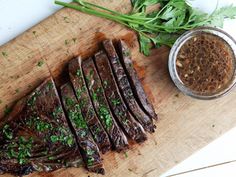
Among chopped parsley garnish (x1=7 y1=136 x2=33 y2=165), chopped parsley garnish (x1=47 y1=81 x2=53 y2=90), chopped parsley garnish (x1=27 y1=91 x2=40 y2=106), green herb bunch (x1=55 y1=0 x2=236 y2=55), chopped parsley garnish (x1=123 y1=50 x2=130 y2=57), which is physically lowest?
chopped parsley garnish (x1=7 y1=136 x2=33 y2=165)

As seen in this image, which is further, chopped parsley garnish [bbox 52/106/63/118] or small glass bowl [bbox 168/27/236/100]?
small glass bowl [bbox 168/27/236/100]

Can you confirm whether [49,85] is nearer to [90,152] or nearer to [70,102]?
[70,102]

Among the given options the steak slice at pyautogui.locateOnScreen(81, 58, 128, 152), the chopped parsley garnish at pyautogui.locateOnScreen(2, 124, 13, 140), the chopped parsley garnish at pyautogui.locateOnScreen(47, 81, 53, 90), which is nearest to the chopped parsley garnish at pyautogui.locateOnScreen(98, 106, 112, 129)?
the steak slice at pyautogui.locateOnScreen(81, 58, 128, 152)

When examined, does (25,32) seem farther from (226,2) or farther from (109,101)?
(226,2)

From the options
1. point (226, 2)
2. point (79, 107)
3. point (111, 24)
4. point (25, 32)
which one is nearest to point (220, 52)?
point (226, 2)

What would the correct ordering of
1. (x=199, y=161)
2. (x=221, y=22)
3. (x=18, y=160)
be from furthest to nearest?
(x=199, y=161) < (x=221, y=22) < (x=18, y=160)

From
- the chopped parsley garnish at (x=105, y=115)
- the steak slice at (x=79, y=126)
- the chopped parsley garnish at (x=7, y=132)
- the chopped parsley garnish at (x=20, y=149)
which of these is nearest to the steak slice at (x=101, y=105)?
the chopped parsley garnish at (x=105, y=115)

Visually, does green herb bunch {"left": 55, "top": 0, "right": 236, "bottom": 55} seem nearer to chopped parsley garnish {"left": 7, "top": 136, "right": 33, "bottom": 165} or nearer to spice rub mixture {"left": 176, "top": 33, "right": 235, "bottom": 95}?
spice rub mixture {"left": 176, "top": 33, "right": 235, "bottom": 95}
